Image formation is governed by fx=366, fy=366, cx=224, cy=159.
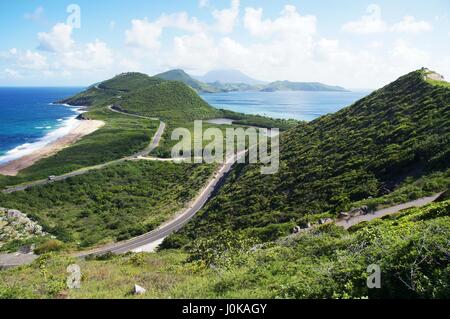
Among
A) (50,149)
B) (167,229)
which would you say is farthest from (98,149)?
(167,229)

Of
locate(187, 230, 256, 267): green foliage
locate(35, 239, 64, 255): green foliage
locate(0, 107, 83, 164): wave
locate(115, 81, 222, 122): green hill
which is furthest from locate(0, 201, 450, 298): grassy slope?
locate(115, 81, 222, 122): green hill

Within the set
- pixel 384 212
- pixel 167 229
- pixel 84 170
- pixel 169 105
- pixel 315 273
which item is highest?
pixel 169 105

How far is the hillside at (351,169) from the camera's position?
28516mm

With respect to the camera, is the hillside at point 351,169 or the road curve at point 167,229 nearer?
the hillside at point 351,169

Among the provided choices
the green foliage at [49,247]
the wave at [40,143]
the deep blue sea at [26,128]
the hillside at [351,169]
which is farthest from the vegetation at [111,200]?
the deep blue sea at [26,128]

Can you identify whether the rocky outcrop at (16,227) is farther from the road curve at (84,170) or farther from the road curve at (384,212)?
the road curve at (384,212)

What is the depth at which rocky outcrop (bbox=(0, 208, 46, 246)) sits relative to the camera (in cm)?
4369

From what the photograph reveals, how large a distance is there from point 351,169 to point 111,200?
144ft

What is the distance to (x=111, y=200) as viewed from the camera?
64.6 m

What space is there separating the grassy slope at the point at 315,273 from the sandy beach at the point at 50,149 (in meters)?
74.8

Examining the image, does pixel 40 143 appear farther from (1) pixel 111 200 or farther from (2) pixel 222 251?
(2) pixel 222 251

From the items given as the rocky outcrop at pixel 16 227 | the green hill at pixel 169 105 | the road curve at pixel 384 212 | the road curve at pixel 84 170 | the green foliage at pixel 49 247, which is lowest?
the rocky outcrop at pixel 16 227

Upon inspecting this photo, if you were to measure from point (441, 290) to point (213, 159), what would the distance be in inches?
2726

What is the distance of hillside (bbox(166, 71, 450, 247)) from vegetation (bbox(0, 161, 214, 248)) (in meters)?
9.89
